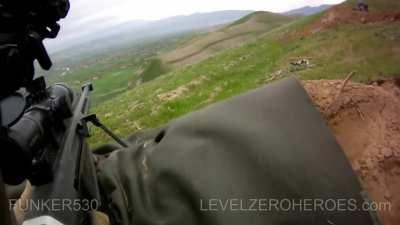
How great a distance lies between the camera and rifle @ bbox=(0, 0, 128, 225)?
1371mm

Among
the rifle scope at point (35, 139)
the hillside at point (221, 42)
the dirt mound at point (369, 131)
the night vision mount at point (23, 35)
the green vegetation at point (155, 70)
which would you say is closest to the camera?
the night vision mount at point (23, 35)

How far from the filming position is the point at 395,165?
2760 millimetres

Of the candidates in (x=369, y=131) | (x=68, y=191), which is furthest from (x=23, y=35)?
(x=369, y=131)

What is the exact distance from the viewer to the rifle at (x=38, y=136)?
137 centimetres

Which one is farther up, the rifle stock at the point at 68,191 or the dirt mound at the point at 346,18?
the rifle stock at the point at 68,191

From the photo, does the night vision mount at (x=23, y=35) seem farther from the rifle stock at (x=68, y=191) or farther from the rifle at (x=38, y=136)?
the rifle stock at (x=68, y=191)

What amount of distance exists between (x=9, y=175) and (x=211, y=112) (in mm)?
1295

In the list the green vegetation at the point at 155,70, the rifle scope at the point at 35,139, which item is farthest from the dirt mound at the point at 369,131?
the green vegetation at the point at 155,70

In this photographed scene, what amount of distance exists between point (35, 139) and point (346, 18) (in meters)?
22.5

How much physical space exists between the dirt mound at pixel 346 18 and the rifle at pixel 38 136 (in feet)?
61.6

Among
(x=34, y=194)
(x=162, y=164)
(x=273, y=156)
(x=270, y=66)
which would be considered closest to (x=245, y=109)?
→ (x=273, y=156)

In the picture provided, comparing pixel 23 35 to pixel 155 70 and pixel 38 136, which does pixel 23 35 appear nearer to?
pixel 38 136

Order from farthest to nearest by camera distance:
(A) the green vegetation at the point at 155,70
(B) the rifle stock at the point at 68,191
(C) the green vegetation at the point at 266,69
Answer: (A) the green vegetation at the point at 155,70
(C) the green vegetation at the point at 266,69
(B) the rifle stock at the point at 68,191

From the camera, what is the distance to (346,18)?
73.7 ft
